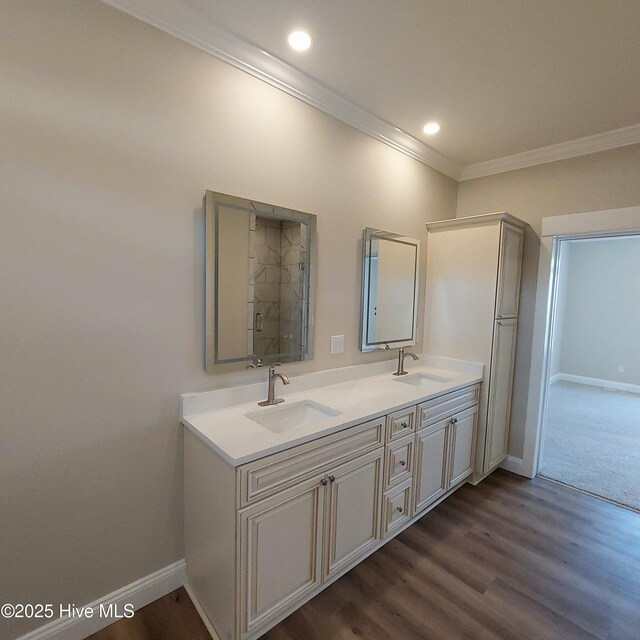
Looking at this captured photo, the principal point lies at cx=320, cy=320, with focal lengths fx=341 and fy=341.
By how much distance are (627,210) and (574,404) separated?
3403mm

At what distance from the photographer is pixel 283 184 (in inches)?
76.0

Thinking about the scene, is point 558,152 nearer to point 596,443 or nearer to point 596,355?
point 596,443

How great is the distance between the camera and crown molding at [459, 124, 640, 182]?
7.74 ft

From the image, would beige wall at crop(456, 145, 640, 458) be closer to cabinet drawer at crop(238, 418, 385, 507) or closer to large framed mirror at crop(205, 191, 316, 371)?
cabinet drawer at crop(238, 418, 385, 507)

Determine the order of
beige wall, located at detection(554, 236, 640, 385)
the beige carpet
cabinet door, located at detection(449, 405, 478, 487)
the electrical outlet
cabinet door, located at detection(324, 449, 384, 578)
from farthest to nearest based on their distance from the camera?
beige wall, located at detection(554, 236, 640, 385) → the beige carpet → cabinet door, located at detection(449, 405, 478, 487) → the electrical outlet → cabinet door, located at detection(324, 449, 384, 578)

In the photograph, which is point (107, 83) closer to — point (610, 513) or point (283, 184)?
point (283, 184)

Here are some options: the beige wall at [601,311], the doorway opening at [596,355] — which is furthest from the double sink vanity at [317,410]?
the beige wall at [601,311]

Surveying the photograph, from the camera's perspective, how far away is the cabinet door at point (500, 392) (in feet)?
8.73

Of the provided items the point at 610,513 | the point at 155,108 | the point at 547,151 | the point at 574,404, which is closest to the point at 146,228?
the point at 155,108

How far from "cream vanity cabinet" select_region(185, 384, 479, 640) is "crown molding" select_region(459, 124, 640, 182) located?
7.37 feet

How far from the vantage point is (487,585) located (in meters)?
1.75

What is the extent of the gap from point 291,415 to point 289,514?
1.81 feet

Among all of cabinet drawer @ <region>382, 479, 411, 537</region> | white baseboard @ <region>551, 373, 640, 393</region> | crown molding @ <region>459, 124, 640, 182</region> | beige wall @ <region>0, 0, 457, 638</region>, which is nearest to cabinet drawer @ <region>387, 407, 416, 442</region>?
cabinet drawer @ <region>382, 479, 411, 537</region>

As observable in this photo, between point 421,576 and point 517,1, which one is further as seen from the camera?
point 421,576
